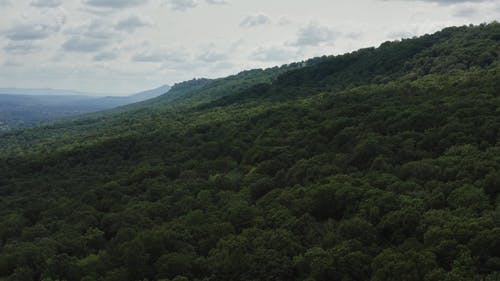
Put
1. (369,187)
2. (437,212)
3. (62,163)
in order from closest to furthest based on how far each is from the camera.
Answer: (437,212)
(369,187)
(62,163)

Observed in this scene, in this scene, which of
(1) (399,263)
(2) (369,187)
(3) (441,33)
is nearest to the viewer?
(1) (399,263)

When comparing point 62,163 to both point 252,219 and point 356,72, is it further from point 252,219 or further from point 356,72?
point 356,72

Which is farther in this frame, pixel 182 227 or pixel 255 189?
pixel 255 189

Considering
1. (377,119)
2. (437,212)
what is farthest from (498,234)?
(377,119)

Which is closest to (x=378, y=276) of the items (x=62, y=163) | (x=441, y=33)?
(x=62, y=163)

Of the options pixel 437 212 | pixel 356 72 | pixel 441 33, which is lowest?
pixel 437 212

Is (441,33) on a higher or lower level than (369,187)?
higher

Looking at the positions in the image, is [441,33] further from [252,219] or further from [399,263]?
[399,263]
